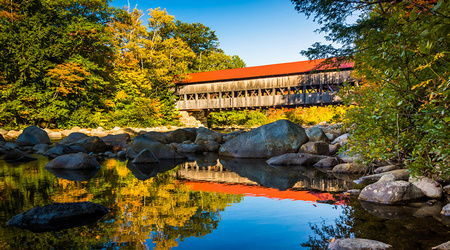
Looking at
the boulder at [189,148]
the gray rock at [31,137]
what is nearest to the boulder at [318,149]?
the boulder at [189,148]

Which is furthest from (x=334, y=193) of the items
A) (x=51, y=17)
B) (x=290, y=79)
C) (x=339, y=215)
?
(x=51, y=17)

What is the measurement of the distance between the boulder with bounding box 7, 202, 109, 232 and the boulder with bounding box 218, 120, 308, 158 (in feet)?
Answer: 21.2

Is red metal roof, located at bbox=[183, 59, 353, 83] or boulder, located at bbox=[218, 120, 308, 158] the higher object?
A: red metal roof, located at bbox=[183, 59, 353, 83]

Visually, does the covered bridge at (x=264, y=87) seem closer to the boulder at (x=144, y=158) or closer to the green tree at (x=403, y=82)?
the green tree at (x=403, y=82)

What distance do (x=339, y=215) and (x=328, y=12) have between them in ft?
23.0

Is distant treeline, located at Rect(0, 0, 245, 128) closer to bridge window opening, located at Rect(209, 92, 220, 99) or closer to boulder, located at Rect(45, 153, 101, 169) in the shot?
bridge window opening, located at Rect(209, 92, 220, 99)

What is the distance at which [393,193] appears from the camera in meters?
4.11

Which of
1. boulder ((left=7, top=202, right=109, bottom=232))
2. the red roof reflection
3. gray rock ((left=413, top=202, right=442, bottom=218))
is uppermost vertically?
boulder ((left=7, top=202, right=109, bottom=232))

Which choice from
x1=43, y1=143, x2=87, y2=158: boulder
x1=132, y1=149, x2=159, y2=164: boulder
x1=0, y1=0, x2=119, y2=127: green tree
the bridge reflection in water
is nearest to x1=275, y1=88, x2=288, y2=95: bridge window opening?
x1=0, y1=0, x2=119, y2=127: green tree

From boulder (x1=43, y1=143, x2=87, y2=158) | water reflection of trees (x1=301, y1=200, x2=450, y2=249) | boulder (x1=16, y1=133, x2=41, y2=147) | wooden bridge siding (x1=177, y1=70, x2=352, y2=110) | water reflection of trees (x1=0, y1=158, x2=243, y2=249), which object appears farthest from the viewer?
wooden bridge siding (x1=177, y1=70, x2=352, y2=110)

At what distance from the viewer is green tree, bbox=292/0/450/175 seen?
210 cm

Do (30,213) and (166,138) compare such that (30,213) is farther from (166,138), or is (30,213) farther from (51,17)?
(51,17)

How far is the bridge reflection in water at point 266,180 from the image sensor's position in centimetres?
497

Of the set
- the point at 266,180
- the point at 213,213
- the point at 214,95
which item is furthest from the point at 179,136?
the point at 214,95
